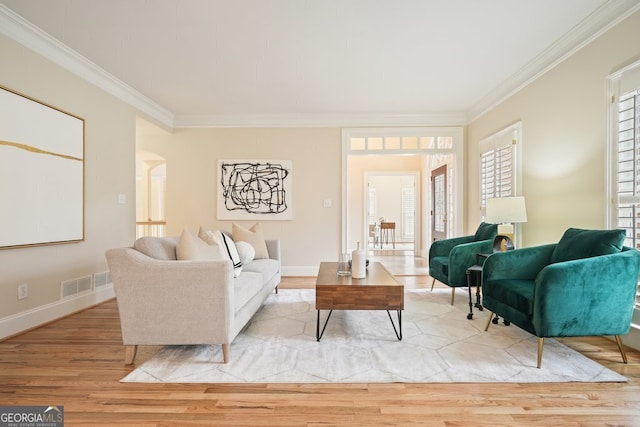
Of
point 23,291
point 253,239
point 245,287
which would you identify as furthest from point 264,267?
point 23,291

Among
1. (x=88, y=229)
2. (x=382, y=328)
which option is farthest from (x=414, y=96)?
(x=88, y=229)

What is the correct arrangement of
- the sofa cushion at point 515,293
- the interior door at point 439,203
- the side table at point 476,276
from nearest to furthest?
the sofa cushion at point 515,293 → the side table at point 476,276 → the interior door at point 439,203

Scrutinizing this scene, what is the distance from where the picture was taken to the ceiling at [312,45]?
2609 mm

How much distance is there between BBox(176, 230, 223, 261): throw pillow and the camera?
7.89ft

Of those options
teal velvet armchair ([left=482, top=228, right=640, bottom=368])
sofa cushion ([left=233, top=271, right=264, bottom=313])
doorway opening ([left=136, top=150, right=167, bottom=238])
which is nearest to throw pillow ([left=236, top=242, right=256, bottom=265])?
sofa cushion ([left=233, top=271, right=264, bottom=313])

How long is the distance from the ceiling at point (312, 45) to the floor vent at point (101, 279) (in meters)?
2.26

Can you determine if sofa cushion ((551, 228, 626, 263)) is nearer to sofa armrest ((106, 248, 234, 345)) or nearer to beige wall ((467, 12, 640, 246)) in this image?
beige wall ((467, 12, 640, 246))

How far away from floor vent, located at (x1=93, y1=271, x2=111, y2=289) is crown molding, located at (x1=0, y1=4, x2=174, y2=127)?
7.19 feet

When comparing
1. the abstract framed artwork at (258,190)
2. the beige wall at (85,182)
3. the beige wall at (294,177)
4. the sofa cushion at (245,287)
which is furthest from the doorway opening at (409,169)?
the beige wall at (85,182)

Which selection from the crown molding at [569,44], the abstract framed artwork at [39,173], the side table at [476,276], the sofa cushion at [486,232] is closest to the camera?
the crown molding at [569,44]

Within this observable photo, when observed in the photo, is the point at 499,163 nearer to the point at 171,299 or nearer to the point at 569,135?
the point at 569,135

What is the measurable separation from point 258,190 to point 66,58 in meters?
2.91

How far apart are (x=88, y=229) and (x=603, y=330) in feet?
15.5

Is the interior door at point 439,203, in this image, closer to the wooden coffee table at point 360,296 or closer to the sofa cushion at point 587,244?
the sofa cushion at point 587,244
